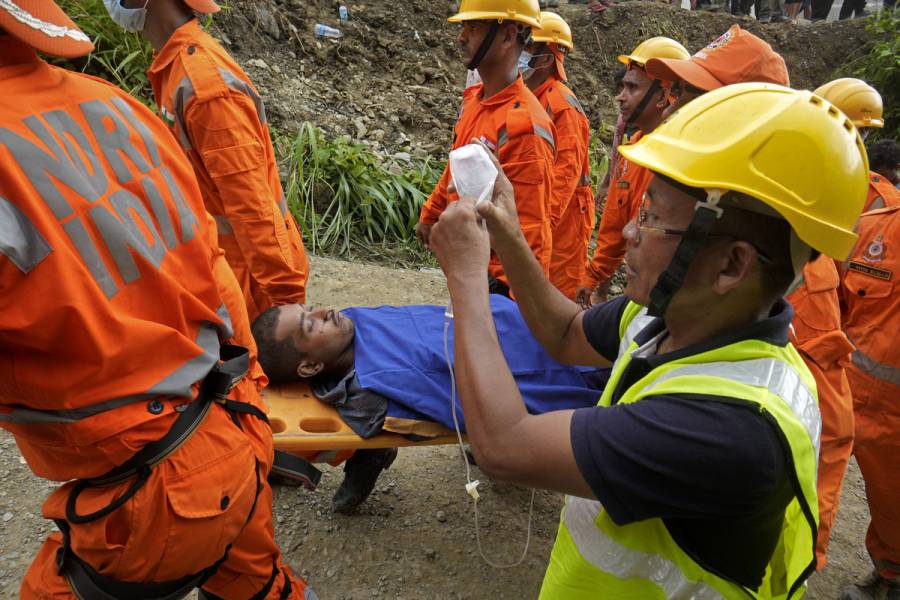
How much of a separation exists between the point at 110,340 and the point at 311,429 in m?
1.31

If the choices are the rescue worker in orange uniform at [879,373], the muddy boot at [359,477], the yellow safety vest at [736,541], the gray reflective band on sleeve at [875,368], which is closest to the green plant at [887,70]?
the rescue worker in orange uniform at [879,373]

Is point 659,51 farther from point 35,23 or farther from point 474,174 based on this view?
point 35,23

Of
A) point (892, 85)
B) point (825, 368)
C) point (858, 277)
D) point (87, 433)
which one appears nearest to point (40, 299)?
point (87, 433)

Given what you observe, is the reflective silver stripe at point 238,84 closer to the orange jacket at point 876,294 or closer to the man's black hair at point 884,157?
the orange jacket at point 876,294

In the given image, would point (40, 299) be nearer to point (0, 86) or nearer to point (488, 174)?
point (0, 86)

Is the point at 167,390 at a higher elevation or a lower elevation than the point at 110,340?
lower

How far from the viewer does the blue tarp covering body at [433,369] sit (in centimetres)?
268

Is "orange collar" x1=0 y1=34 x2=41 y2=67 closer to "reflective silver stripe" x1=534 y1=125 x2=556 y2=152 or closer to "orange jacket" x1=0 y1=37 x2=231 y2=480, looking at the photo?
"orange jacket" x1=0 y1=37 x2=231 y2=480

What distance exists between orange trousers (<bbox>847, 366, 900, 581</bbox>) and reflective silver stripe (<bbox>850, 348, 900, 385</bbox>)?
2cm

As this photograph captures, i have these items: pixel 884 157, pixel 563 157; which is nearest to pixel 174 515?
pixel 563 157

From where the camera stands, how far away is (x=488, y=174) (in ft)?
7.01

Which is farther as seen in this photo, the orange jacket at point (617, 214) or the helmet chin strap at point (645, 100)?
the helmet chin strap at point (645, 100)

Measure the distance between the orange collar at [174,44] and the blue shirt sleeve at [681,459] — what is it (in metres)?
2.51

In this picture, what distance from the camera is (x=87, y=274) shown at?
1399 millimetres
